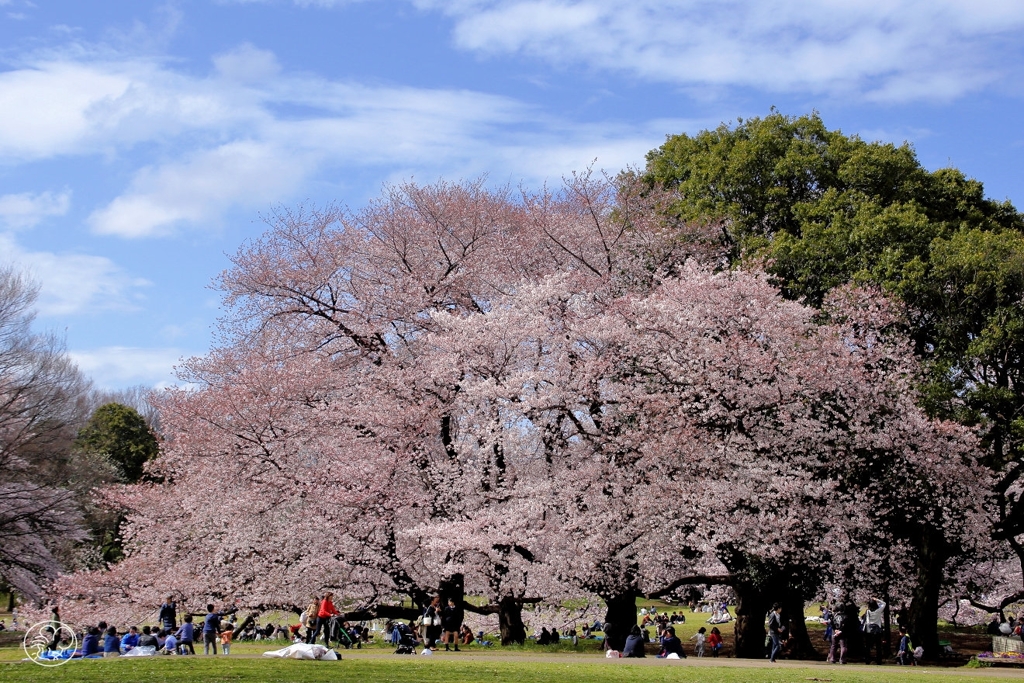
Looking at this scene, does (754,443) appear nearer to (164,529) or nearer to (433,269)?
(433,269)

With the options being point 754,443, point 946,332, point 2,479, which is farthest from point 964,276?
point 2,479

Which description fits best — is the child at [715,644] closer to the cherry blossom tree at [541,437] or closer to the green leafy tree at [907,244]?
the cherry blossom tree at [541,437]

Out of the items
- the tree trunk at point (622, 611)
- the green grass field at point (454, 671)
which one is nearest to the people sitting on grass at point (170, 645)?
the green grass field at point (454, 671)

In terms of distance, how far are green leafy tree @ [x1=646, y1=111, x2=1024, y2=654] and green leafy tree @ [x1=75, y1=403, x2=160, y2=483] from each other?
35542mm

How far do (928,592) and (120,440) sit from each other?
44772 mm

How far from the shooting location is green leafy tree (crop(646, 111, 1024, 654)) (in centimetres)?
2327

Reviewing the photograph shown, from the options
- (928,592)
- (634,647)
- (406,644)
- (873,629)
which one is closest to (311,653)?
(406,644)

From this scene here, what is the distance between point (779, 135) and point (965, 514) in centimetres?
1272

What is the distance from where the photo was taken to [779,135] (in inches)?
1192

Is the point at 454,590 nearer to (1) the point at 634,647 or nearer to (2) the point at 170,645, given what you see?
(1) the point at 634,647

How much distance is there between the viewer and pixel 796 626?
27047 mm

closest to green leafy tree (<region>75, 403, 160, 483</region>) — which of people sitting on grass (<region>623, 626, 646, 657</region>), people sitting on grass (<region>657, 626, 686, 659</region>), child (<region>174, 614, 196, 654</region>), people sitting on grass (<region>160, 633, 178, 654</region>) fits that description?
child (<region>174, 614, 196, 654</region>)

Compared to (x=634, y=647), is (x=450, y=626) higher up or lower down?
higher up

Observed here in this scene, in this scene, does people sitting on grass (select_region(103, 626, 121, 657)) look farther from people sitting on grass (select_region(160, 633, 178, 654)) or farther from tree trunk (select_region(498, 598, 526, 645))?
tree trunk (select_region(498, 598, 526, 645))
